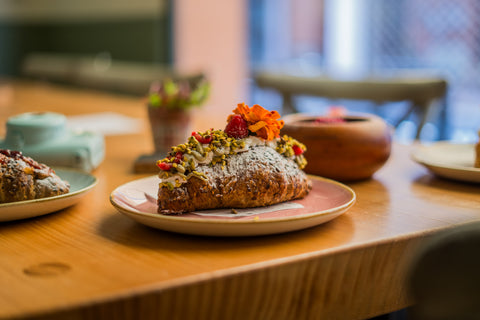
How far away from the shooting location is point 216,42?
202 inches

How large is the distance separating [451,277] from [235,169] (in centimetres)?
42

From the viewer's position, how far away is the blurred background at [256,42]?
15.3 ft

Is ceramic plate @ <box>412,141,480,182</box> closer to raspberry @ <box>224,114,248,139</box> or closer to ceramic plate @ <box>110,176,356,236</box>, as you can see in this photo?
ceramic plate @ <box>110,176,356,236</box>

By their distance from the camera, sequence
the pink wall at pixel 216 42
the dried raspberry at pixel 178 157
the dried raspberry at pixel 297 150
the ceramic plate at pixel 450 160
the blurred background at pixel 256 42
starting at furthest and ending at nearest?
the pink wall at pixel 216 42, the blurred background at pixel 256 42, the ceramic plate at pixel 450 160, the dried raspberry at pixel 297 150, the dried raspberry at pixel 178 157

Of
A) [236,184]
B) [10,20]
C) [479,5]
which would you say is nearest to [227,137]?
[236,184]

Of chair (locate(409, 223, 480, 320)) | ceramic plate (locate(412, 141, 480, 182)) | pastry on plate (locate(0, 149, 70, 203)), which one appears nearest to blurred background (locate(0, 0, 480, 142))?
ceramic plate (locate(412, 141, 480, 182))

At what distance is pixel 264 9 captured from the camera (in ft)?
20.6

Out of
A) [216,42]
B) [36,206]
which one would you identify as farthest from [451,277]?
[216,42]

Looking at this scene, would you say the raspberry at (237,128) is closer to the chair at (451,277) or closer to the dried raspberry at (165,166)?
the dried raspberry at (165,166)

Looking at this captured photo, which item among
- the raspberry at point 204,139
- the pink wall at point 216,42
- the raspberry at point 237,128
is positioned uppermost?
the pink wall at point 216,42

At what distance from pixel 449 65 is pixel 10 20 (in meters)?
4.89

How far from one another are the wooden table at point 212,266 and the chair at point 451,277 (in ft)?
0.58

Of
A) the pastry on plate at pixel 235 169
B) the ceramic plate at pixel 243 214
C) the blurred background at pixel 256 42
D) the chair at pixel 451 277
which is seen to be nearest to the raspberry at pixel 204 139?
the pastry on plate at pixel 235 169

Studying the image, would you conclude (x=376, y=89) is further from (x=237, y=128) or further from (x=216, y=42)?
(x=216, y=42)
